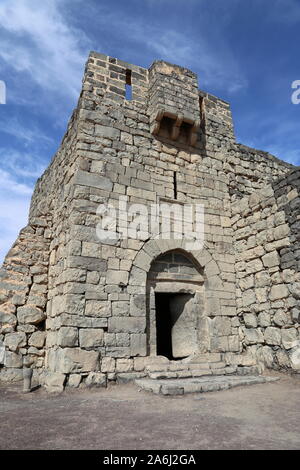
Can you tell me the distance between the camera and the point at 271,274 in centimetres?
645

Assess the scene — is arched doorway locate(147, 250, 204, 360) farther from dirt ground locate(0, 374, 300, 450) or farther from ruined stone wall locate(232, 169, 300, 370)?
dirt ground locate(0, 374, 300, 450)

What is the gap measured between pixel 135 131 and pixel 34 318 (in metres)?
4.36

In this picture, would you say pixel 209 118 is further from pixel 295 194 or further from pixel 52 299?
pixel 52 299

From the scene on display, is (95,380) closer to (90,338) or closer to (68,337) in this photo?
(90,338)

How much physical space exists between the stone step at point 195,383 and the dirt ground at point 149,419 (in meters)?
0.11

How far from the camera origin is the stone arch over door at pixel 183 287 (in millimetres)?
5946

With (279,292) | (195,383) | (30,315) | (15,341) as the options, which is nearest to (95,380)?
(195,383)

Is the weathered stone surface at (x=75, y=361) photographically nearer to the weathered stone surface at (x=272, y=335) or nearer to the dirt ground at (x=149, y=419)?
the dirt ground at (x=149, y=419)

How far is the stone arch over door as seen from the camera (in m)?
5.95

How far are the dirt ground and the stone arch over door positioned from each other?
1.35 m

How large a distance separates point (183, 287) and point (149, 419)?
3.47 metres

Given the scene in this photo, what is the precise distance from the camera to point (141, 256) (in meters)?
6.25
